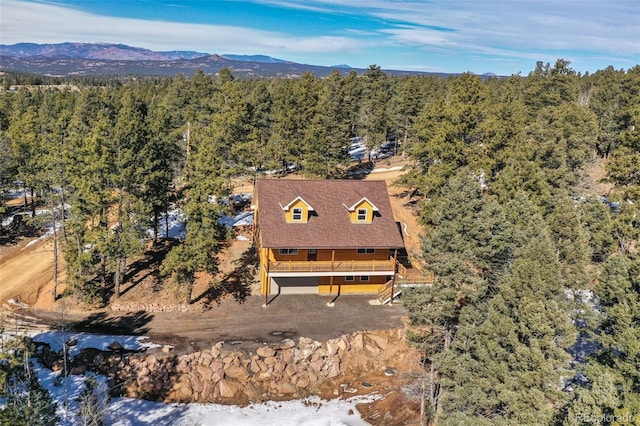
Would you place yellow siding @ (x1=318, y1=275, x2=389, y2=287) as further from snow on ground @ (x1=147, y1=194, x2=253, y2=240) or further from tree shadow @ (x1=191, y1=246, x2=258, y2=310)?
snow on ground @ (x1=147, y1=194, x2=253, y2=240)

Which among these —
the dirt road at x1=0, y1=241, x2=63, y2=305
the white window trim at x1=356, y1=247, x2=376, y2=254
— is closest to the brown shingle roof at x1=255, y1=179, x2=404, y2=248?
the white window trim at x1=356, y1=247, x2=376, y2=254

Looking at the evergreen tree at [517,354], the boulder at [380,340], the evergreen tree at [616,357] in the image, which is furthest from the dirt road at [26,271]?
the evergreen tree at [616,357]

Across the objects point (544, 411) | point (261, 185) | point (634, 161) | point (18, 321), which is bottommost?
point (18, 321)

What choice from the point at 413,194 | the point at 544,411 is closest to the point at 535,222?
the point at 544,411

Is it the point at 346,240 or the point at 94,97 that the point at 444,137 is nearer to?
the point at 346,240

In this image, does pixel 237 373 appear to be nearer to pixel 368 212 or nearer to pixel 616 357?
pixel 368 212

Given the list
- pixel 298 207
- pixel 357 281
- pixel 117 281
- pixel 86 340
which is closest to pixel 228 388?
pixel 86 340

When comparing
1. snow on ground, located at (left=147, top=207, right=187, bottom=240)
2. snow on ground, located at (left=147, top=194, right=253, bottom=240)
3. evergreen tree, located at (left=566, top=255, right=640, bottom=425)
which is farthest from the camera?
snow on ground, located at (left=147, top=194, right=253, bottom=240)

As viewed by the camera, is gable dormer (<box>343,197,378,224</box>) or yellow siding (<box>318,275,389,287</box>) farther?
yellow siding (<box>318,275,389,287</box>)
